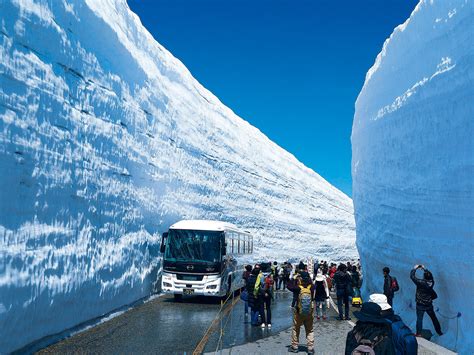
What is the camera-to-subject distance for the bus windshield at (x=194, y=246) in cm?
1683

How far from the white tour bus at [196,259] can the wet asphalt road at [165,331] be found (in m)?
0.66

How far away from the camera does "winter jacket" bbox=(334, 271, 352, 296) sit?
13320 mm

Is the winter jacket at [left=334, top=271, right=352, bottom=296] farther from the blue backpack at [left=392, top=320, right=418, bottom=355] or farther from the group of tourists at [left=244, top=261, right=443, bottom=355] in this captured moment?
the blue backpack at [left=392, top=320, right=418, bottom=355]

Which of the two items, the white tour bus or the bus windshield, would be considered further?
the bus windshield

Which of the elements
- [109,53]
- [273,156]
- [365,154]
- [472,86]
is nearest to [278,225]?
[273,156]

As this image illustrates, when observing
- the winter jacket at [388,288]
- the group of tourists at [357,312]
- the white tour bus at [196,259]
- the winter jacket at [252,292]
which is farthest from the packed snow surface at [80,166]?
the winter jacket at [388,288]

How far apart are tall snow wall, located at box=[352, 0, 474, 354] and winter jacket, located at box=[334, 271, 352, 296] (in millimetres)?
1655

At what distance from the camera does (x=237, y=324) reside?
12641 mm

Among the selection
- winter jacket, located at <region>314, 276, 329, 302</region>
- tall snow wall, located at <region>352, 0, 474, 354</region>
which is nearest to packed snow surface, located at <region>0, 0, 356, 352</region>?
winter jacket, located at <region>314, 276, 329, 302</region>

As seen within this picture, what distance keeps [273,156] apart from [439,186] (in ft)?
106

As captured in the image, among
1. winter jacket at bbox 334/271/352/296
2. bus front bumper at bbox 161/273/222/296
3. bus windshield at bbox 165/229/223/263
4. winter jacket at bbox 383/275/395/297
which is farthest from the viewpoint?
bus windshield at bbox 165/229/223/263

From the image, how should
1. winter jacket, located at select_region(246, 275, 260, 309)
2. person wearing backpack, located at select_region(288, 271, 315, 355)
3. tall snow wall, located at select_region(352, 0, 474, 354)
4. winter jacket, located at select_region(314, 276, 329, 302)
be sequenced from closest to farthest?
1. person wearing backpack, located at select_region(288, 271, 315, 355)
2. tall snow wall, located at select_region(352, 0, 474, 354)
3. winter jacket, located at select_region(246, 275, 260, 309)
4. winter jacket, located at select_region(314, 276, 329, 302)

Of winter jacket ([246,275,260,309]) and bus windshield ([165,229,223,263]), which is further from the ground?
bus windshield ([165,229,223,263])

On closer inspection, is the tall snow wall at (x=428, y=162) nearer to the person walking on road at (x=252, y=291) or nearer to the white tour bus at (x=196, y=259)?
the person walking on road at (x=252, y=291)
